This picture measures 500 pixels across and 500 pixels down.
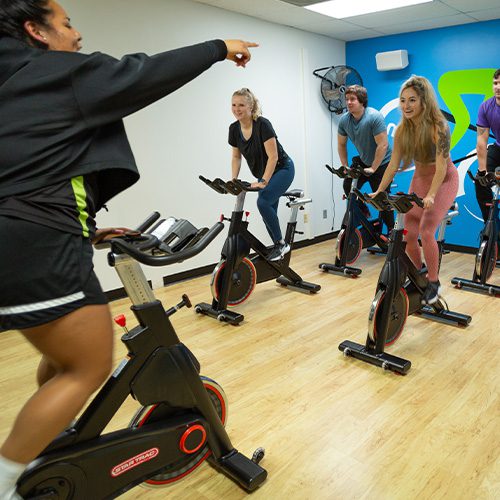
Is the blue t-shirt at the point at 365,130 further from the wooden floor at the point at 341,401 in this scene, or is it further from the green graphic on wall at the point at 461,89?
the wooden floor at the point at 341,401

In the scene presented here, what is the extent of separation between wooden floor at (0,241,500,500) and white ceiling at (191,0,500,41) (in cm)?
277

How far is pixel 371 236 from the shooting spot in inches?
195

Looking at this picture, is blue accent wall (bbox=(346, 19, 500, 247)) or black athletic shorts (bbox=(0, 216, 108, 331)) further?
blue accent wall (bbox=(346, 19, 500, 247))

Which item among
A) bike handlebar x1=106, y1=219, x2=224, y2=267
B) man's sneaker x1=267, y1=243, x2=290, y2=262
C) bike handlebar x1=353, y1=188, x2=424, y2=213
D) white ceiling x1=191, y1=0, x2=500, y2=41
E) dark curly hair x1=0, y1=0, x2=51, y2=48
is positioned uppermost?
white ceiling x1=191, y1=0, x2=500, y2=41

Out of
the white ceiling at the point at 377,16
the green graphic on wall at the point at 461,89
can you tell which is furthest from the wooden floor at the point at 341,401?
the white ceiling at the point at 377,16

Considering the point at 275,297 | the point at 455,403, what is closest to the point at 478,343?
the point at 455,403

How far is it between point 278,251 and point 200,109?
1.66 m

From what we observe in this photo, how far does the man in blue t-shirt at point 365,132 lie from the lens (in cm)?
430

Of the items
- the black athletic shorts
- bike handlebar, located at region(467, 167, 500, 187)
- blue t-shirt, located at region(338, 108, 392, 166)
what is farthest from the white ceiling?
the black athletic shorts

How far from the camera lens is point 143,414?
1.49 m

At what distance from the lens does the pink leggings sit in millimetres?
2955

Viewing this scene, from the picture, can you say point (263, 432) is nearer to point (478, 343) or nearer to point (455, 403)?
point (455, 403)

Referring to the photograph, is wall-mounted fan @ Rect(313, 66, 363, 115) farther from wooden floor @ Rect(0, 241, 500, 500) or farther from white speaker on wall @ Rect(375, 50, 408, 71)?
wooden floor @ Rect(0, 241, 500, 500)

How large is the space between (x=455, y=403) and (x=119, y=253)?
1.82m
